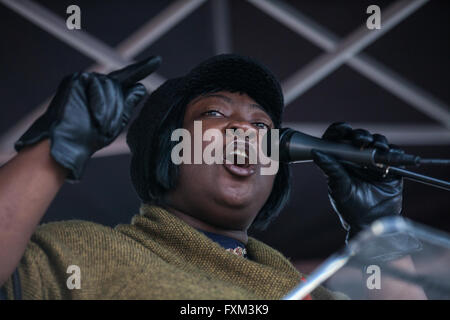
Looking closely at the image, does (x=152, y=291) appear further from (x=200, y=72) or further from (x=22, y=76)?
(x=22, y=76)

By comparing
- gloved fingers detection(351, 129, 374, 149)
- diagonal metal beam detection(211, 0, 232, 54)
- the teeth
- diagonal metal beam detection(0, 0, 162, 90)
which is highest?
diagonal metal beam detection(211, 0, 232, 54)

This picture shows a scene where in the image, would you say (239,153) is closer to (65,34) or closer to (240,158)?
(240,158)

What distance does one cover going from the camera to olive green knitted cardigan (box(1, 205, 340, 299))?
950 mm

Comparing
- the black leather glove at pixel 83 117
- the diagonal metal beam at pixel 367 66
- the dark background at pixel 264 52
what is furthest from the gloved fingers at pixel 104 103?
the diagonal metal beam at pixel 367 66

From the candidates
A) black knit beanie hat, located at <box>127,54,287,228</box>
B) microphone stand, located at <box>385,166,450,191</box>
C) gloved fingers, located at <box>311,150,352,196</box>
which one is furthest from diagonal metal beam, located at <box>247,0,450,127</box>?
microphone stand, located at <box>385,166,450,191</box>

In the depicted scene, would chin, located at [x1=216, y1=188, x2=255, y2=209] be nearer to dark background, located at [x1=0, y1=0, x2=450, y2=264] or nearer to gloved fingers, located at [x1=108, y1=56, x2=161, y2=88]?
gloved fingers, located at [x1=108, y1=56, x2=161, y2=88]

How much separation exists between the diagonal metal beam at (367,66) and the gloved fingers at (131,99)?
1785mm

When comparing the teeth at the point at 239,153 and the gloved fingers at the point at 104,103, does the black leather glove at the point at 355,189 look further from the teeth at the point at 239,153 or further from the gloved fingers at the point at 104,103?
the gloved fingers at the point at 104,103

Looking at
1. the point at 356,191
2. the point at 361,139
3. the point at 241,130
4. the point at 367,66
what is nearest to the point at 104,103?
the point at 241,130

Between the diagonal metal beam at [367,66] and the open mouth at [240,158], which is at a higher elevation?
the diagonal metal beam at [367,66]

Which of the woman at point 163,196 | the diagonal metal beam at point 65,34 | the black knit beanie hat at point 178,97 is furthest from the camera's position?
the diagonal metal beam at point 65,34

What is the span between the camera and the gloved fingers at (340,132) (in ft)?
4.11

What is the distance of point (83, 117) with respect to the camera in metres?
0.93

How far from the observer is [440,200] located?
3.52 m
